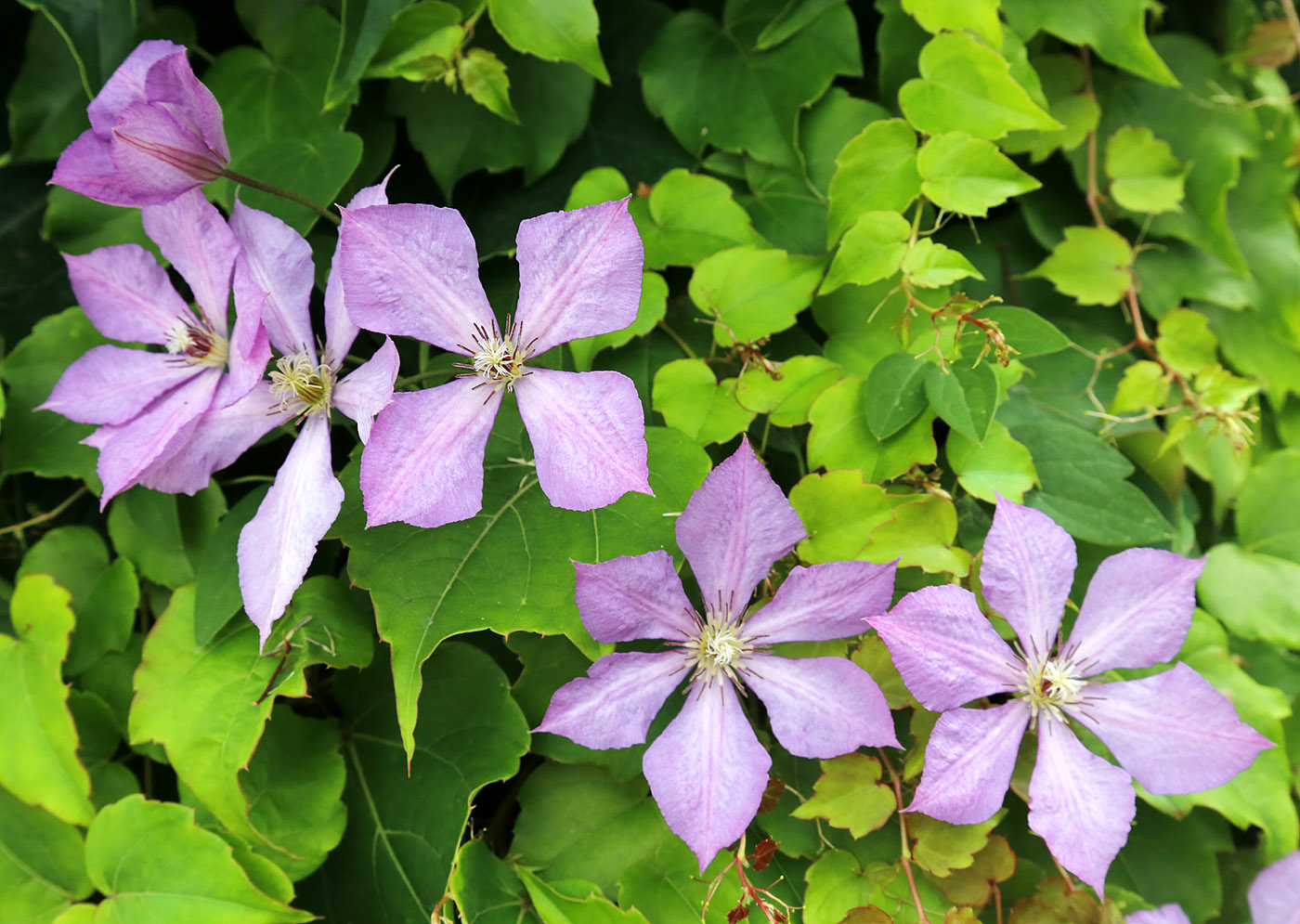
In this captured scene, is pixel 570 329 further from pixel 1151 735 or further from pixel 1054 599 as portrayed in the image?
pixel 1151 735

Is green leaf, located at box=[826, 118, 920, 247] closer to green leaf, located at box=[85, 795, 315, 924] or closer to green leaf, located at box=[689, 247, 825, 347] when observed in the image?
green leaf, located at box=[689, 247, 825, 347]

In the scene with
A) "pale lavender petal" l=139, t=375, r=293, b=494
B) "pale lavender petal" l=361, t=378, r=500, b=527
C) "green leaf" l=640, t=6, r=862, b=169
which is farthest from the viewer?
"green leaf" l=640, t=6, r=862, b=169

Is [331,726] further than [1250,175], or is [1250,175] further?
[1250,175]

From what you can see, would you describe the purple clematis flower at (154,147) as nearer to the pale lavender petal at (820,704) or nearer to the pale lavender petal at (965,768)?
the pale lavender petal at (820,704)

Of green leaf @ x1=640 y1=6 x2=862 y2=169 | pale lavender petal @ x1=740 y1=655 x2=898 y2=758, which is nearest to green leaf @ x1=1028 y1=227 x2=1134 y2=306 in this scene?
green leaf @ x1=640 y1=6 x2=862 y2=169

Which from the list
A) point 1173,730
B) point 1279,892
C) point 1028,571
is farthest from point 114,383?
point 1279,892

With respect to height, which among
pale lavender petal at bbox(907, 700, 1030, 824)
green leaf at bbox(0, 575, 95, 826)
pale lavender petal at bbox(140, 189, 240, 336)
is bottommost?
green leaf at bbox(0, 575, 95, 826)

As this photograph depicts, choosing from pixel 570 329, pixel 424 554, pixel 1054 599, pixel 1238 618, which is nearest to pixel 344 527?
pixel 424 554

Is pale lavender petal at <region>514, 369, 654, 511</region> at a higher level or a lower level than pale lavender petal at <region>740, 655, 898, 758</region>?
higher

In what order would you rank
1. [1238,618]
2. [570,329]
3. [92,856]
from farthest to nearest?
1. [1238,618]
2. [92,856]
3. [570,329]

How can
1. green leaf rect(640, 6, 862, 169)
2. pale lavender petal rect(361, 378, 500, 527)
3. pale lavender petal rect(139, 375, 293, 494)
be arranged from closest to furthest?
pale lavender petal rect(361, 378, 500, 527) → pale lavender petal rect(139, 375, 293, 494) → green leaf rect(640, 6, 862, 169)
